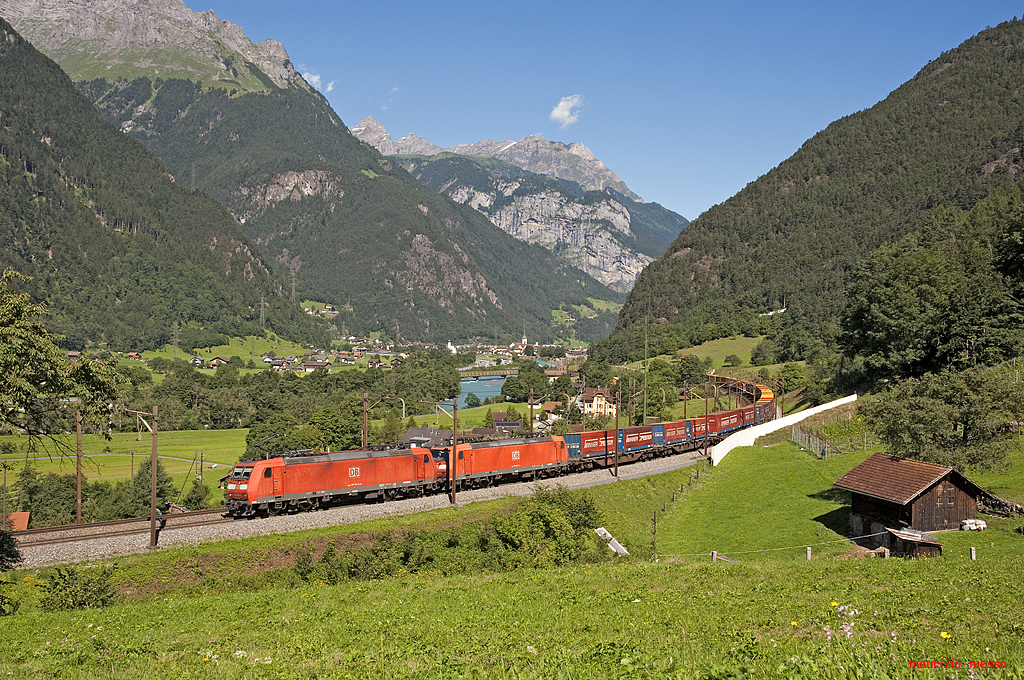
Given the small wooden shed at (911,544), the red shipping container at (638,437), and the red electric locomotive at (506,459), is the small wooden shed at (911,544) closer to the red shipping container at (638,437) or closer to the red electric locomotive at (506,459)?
the red electric locomotive at (506,459)

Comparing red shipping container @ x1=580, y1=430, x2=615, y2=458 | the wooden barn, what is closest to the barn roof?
the wooden barn

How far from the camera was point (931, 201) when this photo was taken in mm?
170875

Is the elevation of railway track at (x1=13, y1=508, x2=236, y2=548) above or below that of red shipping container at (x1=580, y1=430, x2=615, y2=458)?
below

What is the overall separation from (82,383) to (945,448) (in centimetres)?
4158

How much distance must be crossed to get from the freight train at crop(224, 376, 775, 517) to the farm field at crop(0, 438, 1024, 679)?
8.07 m

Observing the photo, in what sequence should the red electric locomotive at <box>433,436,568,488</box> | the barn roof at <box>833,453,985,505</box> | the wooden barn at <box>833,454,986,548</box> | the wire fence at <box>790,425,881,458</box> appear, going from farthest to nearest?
the wire fence at <box>790,425,881,458</box>, the red electric locomotive at <box>433,436,568,488</box>, the wooden barn at <box>833,454,986,548</box>, the barn roof at <box>833,453,985,505</box>

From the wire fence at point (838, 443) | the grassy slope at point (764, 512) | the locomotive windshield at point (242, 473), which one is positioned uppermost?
the locomotive windshield at point (242, 473)

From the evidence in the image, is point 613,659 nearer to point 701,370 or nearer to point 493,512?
point 493,512

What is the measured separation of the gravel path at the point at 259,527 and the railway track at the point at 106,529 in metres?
0.89

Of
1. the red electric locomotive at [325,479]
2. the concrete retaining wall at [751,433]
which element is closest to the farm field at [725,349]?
the concrete retaining wall at [751,433]

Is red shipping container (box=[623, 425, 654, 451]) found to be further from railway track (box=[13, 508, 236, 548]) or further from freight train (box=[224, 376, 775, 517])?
railway track (box=[13, 508, 236, 548])

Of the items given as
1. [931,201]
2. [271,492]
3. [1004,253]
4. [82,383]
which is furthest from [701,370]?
[82,383]

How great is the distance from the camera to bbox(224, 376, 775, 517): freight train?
120ft

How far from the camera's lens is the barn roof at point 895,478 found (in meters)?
30.6
